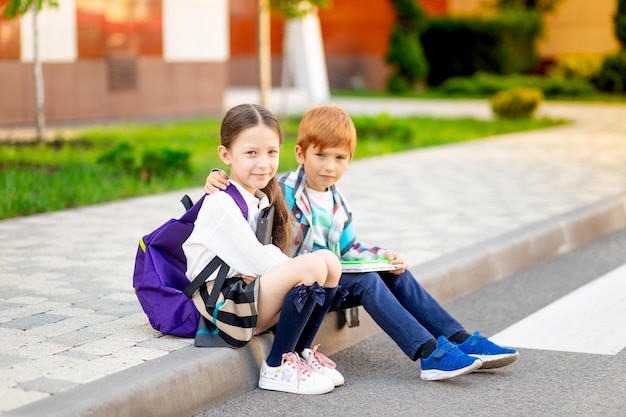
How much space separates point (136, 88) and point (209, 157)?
6.03 m

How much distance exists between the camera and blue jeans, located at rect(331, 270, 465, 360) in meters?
4.70

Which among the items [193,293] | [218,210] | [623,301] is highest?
[218,210]

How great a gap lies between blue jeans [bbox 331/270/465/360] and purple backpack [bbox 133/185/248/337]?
0.65m

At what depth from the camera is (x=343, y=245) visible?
5117 millimetres

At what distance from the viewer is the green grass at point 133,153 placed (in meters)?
9.04

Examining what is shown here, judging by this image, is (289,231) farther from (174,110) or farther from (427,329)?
(174,110)

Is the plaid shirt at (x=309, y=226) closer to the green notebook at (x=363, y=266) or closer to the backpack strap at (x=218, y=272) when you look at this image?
the green notebook at (x=363, y=266)

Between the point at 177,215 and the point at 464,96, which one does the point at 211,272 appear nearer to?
the point at 177,215

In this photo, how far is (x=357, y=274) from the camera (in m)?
4.85

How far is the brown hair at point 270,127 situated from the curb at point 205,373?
472 millimetres

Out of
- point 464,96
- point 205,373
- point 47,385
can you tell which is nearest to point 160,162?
point 205,373

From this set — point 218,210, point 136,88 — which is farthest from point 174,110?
point 218,210

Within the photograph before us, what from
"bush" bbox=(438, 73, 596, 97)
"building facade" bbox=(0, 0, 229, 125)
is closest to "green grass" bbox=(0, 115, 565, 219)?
"building facade" bbox=(0, 0, 229, 125)

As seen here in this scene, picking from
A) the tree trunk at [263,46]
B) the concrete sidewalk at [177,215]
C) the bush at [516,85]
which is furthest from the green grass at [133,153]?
the bush at [516,85]
